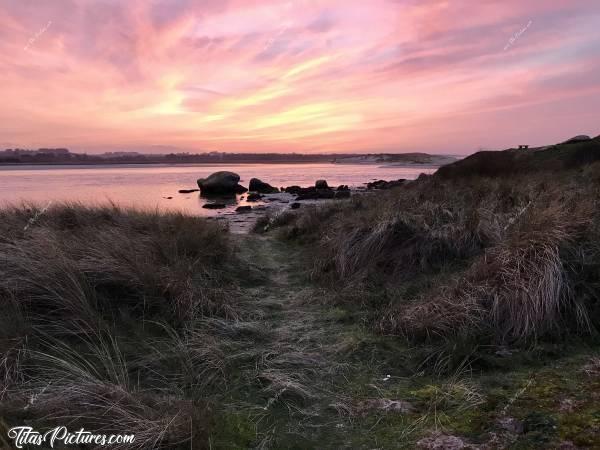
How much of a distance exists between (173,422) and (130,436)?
0.28m

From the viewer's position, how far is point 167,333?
5039mm

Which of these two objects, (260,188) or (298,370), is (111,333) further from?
(260,188)

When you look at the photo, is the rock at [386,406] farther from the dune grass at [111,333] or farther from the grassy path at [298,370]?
the dune grass at [111,333]

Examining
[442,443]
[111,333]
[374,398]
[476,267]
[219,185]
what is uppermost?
[219,185]

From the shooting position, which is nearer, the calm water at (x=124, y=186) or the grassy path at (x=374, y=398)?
the grassy path at (x=374, y=398)

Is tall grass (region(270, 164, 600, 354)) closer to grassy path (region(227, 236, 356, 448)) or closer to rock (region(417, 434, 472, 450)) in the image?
grassy path (region(227, 236, 356, 448))

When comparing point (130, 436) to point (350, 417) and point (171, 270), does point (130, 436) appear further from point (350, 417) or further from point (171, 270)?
point (171, 270)

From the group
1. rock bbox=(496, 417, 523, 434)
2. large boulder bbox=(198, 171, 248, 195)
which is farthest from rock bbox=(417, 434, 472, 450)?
large boulder bbox=(198, 171, 248, 195)

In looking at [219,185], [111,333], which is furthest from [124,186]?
[111,333]

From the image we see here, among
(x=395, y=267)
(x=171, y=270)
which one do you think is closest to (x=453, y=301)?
(x=395, y=267)

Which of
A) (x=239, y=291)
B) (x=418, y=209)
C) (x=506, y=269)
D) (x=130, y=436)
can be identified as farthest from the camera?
(x=418, y=209)

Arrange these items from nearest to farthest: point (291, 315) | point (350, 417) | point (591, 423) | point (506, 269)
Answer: point (591, 423)
point (350, 417)
point (506, 269)
point (291, 315)

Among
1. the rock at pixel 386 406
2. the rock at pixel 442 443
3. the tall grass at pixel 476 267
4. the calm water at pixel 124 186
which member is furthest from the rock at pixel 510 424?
the calm water at pixel 124 186

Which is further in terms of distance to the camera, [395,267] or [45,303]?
[395,267]
